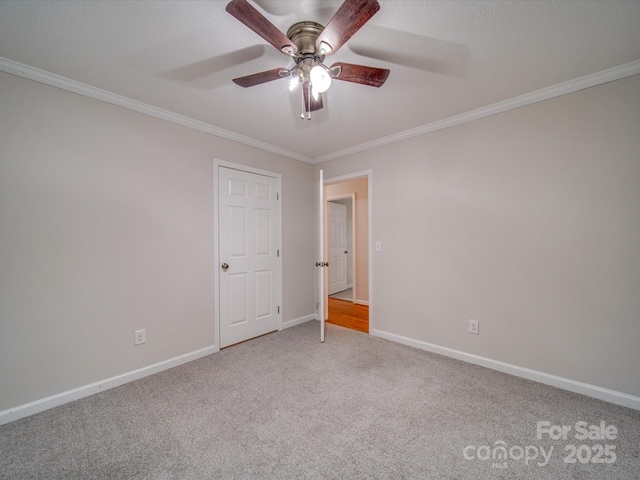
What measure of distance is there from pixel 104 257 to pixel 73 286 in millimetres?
284

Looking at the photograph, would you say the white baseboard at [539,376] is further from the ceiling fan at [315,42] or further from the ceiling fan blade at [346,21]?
the ceiling fan blade at [346,21]

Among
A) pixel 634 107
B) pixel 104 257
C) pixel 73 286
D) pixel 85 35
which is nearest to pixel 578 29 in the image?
pixel 634 107

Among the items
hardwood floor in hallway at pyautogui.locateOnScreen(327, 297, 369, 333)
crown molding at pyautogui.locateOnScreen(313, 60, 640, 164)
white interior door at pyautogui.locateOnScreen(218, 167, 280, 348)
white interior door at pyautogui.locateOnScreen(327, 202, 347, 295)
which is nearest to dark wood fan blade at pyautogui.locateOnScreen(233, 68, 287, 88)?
white interior door at pyautogui.locateOnScreen(218, 167, 280, 348)

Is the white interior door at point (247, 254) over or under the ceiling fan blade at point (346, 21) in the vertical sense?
under

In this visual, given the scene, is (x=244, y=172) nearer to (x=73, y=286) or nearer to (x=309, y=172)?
(x=309, y=172)

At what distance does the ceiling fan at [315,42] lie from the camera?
116 centimetres

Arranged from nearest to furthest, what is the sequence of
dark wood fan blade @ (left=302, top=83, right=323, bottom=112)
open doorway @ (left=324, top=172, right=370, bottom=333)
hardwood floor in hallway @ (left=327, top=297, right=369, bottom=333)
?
dark wood fan blade @ (left=302, top=83, right=323, bottom=112) < hardwood floor in hallway @ (left=327, top=297, right=369, bottom=333) < open doorway @ (left=324, top=172, right=370, bottom=333)

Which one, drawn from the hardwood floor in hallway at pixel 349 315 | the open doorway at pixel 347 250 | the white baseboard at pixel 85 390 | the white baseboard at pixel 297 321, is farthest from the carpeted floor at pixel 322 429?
the open doorway at pixel 347 250

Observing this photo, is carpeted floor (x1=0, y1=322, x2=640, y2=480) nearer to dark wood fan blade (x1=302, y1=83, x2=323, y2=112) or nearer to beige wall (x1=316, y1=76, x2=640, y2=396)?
beige wall (x1=316, y1=76, x2=640, y2=396)

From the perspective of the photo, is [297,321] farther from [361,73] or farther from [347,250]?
[361,73]

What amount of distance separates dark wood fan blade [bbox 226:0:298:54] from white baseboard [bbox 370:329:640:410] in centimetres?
293

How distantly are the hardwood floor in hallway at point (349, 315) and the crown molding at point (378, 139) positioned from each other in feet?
7.91

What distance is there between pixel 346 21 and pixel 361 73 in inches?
15.5

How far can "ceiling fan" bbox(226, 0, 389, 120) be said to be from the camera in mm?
1157
